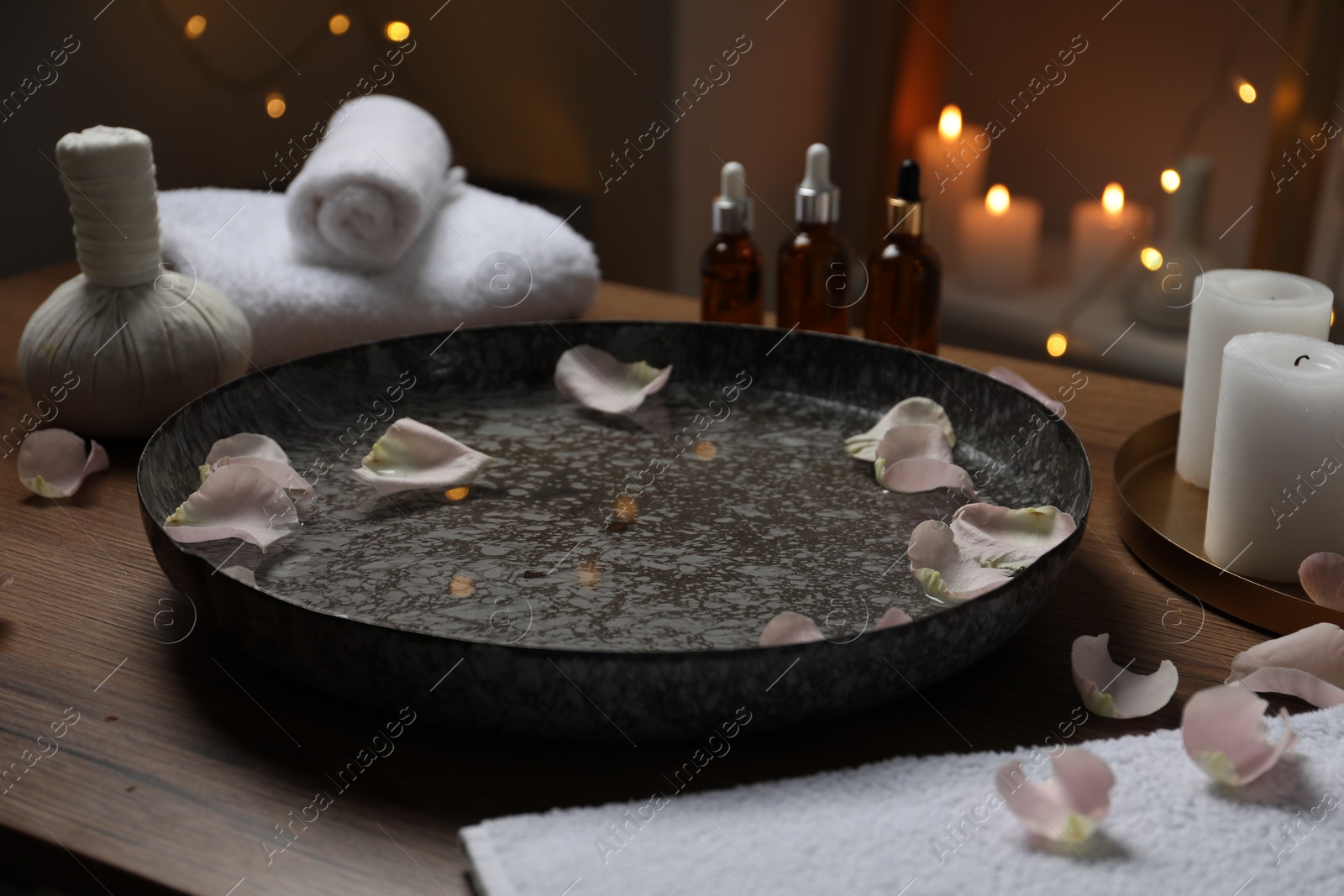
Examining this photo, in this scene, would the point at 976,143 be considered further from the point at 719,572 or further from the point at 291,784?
the point at 291,784

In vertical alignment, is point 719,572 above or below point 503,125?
below

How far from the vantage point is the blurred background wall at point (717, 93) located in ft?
4.40

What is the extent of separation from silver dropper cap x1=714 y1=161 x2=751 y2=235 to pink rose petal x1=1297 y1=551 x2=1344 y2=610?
1.38ft

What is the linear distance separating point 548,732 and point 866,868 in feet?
0.39

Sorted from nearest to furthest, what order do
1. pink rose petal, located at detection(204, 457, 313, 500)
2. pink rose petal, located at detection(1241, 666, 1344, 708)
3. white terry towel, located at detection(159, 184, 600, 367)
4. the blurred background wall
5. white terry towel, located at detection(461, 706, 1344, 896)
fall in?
white terry towel, located at detection(461, 706, 1344, 896)
pink rose petal, located at detection(1241, 666, 1344, 708)
pink rose petal, located at detection(204, 457, 313, 500)
white terry towel, located at detection(159, 184, 600, 367)
the blurred background wall

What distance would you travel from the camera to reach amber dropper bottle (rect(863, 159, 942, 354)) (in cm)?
75

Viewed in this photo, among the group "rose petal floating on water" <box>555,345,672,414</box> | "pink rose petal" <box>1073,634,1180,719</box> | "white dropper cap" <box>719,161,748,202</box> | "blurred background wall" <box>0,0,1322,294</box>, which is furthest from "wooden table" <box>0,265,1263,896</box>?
"blurred background wall" <box>0,0,1322,294</box>

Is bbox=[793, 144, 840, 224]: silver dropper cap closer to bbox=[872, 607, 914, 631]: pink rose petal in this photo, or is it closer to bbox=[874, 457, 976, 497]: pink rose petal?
bbox=[874, 457, 976, 497]: pink rose petal

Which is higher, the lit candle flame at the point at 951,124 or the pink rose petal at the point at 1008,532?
the lit candle flame at the point at 951,124

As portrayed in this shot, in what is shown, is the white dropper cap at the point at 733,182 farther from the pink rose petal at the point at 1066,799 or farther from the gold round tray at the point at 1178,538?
the pink rose petal at the point at 1066,799

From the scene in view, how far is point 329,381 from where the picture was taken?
0.67 m

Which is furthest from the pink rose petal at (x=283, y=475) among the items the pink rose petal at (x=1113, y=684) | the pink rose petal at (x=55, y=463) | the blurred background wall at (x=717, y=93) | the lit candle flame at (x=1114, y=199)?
the lit candle flame at (x=1114, y=199)

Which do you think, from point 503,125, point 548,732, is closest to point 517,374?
point 548,732

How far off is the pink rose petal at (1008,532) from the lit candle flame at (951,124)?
1167 mm
